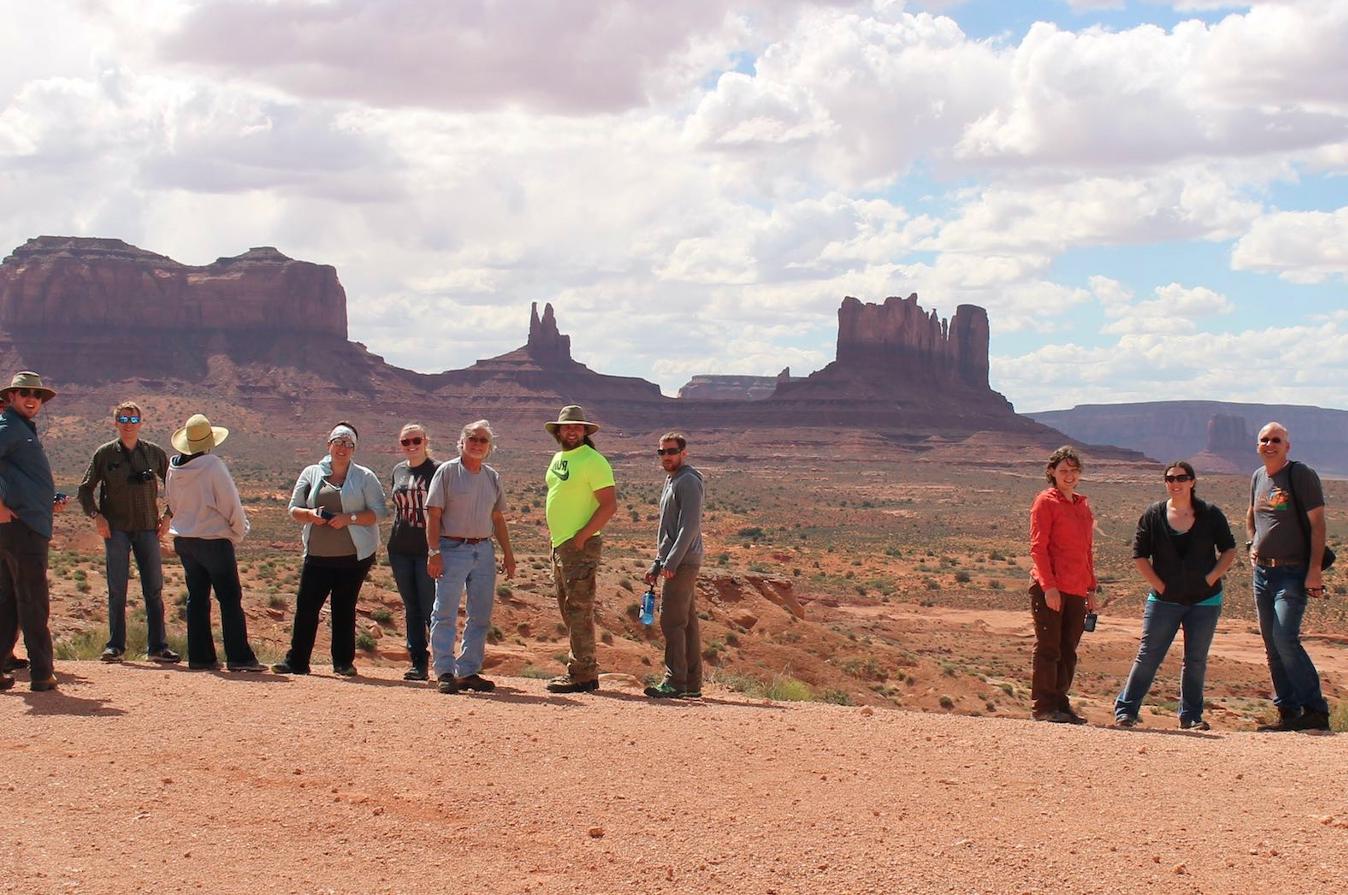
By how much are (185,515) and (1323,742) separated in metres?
7.46

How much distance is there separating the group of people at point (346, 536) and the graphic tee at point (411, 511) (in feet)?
0.04

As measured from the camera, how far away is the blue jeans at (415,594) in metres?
10.0

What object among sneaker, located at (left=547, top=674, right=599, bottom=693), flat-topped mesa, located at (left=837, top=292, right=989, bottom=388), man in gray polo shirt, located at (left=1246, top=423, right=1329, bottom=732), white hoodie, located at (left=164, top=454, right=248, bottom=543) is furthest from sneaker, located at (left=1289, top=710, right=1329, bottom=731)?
flat-topped mesa, located at (left=837, top=292, right=989, bottom=388)

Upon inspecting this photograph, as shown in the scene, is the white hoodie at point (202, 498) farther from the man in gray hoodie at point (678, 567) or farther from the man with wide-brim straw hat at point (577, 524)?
the man in gray hoodie at point (678, 567)

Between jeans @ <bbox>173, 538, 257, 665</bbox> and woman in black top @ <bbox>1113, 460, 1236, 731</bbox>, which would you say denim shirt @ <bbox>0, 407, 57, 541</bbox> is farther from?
woman in black top @ <bbox>1113, 460, 1236, 731</bbox>

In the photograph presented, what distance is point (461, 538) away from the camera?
920cm

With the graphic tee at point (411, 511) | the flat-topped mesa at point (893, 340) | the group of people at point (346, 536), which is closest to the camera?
the group of people at point (346, 536)

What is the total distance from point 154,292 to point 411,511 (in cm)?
13167

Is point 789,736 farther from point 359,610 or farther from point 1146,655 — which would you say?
point 359,610

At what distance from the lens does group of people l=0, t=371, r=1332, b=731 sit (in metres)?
8.72

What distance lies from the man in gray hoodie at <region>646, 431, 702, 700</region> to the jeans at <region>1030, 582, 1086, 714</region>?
87.5 inches

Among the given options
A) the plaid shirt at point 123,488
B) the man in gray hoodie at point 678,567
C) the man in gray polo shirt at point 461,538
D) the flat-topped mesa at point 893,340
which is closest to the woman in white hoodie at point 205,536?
the plaid shirt at point 123,488

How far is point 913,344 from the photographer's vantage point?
149m

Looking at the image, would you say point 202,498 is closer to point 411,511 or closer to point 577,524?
point 411,511
